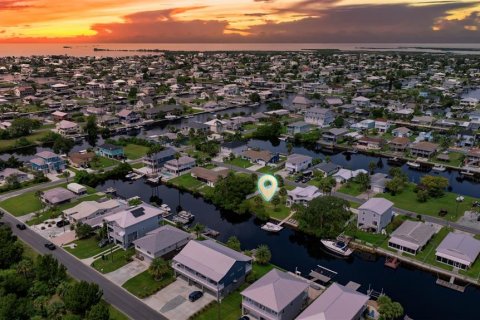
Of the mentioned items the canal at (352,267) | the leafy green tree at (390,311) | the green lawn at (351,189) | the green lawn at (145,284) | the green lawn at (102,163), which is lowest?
the canal at (352,267)

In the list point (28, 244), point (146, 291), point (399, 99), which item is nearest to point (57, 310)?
point (146, 291)

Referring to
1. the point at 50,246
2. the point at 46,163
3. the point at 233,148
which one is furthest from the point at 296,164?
the point at 46,163

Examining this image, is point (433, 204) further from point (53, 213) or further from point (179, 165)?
point (53, 213)

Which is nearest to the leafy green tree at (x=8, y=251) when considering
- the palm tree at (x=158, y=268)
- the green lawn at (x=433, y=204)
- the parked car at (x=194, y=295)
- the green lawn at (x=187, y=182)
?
the palm tree at (x=158, y=268)

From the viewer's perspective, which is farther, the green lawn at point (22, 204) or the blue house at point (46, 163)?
the blue house at point (46, 163)

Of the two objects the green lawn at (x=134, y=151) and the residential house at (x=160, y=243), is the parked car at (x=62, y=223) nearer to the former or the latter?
the residential house at (x=160, y=243)

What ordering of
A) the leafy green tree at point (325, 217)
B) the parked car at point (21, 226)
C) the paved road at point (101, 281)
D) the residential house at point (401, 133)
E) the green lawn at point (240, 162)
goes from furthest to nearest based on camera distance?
the residential house at point (401, 133) < the green lawn at point (240, 162) < the parked car at point (21, 226) < the leafy green tree at point (325, 217) < the paved road at point (101, 281)

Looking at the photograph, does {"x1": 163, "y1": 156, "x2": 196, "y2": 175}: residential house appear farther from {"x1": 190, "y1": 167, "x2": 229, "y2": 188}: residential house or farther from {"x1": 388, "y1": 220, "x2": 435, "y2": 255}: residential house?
{"x1": 388, "y1": 220, "x2": 435, "y2": 255}: residential house
